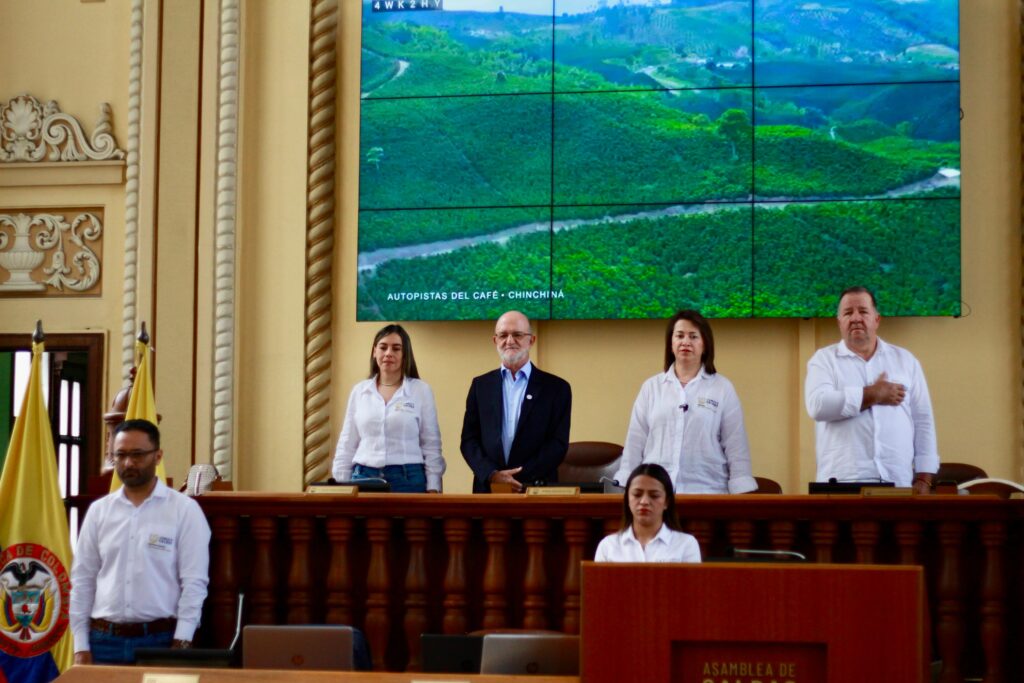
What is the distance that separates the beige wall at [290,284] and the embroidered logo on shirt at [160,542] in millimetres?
2739

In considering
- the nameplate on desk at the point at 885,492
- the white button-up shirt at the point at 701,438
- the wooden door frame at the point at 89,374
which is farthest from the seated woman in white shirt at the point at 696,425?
the wooden door frame at the point at 89,374

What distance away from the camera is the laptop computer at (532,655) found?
354 cm

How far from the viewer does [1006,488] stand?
5594mm

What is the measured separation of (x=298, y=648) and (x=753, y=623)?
1545 millimetres

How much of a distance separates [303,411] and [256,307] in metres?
0.66

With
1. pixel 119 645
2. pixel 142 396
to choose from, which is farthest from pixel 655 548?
pixel 142 396

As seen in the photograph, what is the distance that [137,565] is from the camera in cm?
492

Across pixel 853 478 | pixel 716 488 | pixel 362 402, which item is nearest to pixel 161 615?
pixel 362 402

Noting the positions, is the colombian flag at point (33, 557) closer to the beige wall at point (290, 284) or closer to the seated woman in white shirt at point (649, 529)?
the beige wall at point (290, 284)

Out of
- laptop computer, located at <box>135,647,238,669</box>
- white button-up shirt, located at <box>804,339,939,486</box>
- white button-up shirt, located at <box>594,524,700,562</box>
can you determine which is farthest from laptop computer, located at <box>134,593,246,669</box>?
white button-up shirt, located at <box>804,339,939,486</box>

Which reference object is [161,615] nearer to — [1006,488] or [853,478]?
[853,478]

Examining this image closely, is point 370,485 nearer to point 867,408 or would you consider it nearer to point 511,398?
point 511,398

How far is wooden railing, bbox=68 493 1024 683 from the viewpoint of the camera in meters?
4.95

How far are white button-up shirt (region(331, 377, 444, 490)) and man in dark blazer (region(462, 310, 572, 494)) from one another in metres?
0.17
